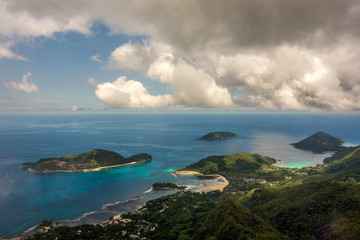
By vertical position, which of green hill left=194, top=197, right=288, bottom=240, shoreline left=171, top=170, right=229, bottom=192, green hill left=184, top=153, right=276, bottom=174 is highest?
green hill left=194, top=197, right=288, bottom=240

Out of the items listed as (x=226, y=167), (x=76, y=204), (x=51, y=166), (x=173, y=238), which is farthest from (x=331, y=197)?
(x=51, y=166)

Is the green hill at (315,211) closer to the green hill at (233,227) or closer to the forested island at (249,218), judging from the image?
the forested island at (249,218)

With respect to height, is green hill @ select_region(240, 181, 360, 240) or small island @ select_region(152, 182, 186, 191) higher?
green hill @ select_region(240, 181, 360, 240)

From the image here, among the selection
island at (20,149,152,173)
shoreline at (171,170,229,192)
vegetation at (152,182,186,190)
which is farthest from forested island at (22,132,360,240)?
island at (20,149,152,173)

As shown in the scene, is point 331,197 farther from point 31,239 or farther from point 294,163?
point 294,163

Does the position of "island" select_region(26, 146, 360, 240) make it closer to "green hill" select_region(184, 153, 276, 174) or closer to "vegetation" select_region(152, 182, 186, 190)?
"vegetation" select_region(152, 182, 186, 190)

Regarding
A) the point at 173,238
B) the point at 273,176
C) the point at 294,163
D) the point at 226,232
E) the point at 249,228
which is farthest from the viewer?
the point at 294,163

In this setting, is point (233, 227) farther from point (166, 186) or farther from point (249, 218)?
point (166, 186)

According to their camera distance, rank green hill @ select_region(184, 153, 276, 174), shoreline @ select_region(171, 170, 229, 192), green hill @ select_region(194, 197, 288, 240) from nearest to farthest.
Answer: green hill @ select_region(194, 197, 288, 240), shoreline @ select_region(171, 170, 229, 192), green hill @ select_region(184, 153, 276, 174)

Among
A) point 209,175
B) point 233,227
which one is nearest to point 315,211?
point 233,227
